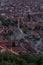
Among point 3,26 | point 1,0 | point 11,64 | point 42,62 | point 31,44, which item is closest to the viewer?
→ point 11,64

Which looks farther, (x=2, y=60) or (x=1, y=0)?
(x=1, y=0)

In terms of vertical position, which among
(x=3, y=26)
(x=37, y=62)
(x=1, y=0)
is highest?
(x=37, y=62)

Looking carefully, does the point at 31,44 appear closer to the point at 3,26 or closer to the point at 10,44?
the point at 10,44

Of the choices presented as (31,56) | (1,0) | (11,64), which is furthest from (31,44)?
(1,0)

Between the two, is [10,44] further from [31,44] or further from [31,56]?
[31,56]

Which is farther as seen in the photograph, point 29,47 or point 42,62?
point 29,47

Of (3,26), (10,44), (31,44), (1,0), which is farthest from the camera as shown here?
(1,0)

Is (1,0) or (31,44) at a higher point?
(31,44)

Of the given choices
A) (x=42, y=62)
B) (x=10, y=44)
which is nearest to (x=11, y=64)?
(x=42, y=62)

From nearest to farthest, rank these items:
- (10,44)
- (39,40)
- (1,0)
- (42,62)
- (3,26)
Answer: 1. (42,62)
2. (10,44)
3. (39,40)
4. (3,26)
5. (1,0)
